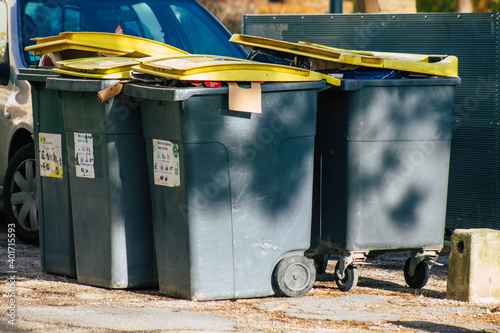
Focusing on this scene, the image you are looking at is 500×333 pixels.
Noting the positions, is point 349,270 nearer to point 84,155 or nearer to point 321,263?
point 321,263

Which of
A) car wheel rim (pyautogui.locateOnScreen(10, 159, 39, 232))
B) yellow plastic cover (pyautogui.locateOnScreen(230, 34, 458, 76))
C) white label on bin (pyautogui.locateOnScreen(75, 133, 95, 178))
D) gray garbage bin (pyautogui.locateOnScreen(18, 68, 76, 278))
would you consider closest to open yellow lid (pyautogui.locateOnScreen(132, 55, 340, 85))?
yellow plastic cover (pyautogui.locateOnScreen(230, 34, 458, 76))

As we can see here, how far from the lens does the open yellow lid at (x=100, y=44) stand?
5.94 metres

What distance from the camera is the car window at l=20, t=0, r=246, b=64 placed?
288 inches

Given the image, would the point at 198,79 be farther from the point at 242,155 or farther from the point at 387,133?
the point at 387,133

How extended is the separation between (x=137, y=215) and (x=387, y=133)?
1.63 meters

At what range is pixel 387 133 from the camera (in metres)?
5.27

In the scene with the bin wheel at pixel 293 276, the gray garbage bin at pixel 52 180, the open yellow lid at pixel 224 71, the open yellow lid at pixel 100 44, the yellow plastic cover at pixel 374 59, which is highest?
the open yellow lid at pixel 100 44

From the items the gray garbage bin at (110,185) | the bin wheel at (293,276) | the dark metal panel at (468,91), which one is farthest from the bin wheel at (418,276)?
the dark metal panel at (468,91)

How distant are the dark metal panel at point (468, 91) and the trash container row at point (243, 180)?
1.74 metres

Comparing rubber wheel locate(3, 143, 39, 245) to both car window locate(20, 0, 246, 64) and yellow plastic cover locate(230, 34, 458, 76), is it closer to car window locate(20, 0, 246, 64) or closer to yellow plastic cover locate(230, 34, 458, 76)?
car window locate(20, 0, 246, 64)

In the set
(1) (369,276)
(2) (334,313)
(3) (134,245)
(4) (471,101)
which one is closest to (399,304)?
(2) (334,313)

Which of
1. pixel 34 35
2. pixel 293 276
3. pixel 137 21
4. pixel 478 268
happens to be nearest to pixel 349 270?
pixel 293 276

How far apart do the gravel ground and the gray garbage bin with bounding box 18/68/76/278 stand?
154 mm

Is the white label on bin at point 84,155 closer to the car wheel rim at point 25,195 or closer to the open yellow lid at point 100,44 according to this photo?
the open yellow lid at point 100,44
